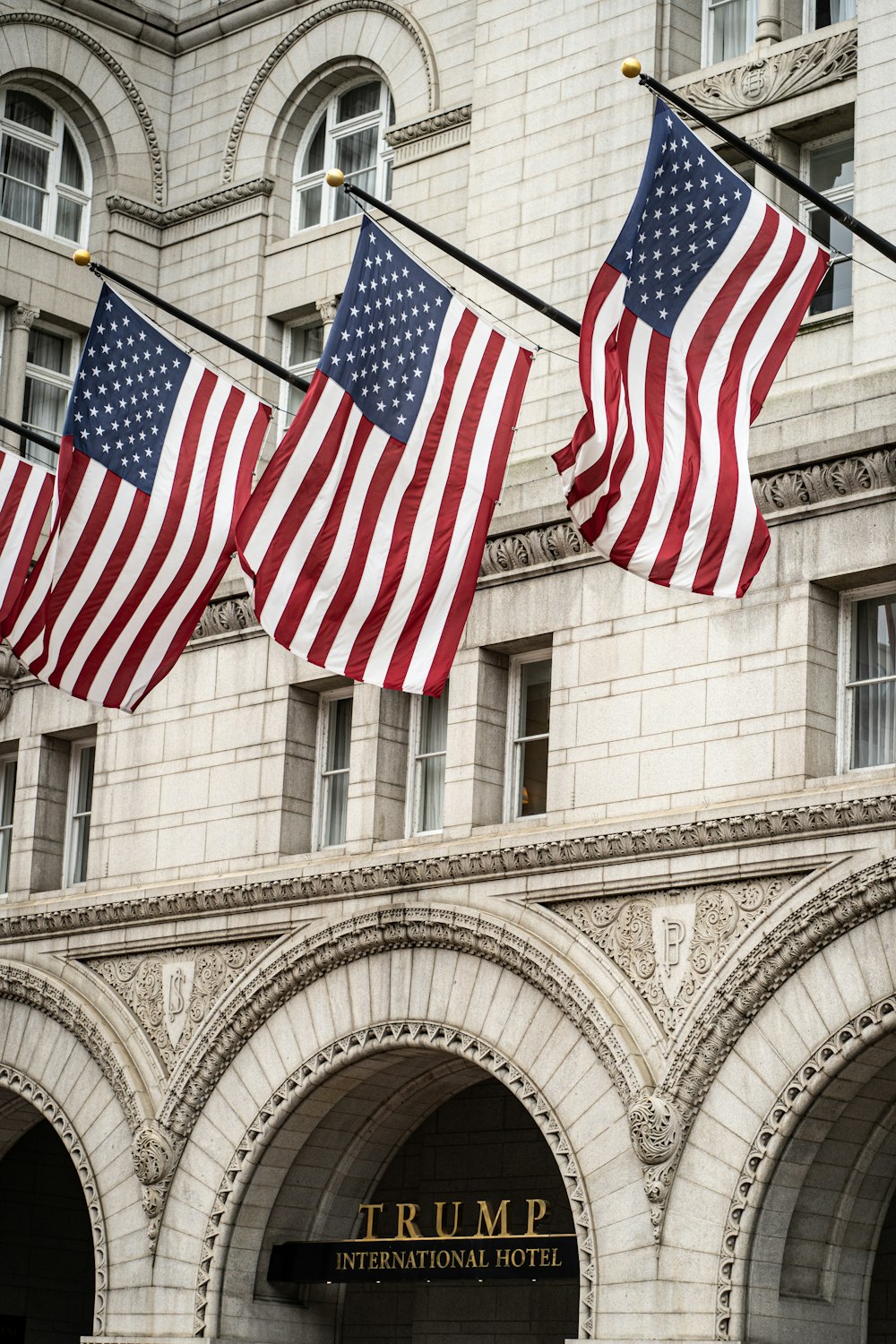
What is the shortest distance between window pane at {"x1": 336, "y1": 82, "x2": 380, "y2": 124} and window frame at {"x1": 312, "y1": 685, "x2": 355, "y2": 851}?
28.3 ft

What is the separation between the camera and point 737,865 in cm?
2300

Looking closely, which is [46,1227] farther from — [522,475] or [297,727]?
[522,475]

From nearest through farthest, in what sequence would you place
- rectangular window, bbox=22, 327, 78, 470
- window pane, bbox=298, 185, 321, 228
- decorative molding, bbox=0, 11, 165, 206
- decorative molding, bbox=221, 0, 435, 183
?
1. decorative molding, bbox=221, 0, 435, 183
2. window pane, bbox=298, 185, 321, 228
3. rectangular window, bbox=22, 327, 78, 470
4. decorative molding, bbox=0, 11, 165, 206

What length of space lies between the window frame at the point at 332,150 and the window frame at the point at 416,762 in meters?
7.30

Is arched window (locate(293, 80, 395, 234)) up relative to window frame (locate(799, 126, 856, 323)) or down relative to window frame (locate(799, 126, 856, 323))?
up

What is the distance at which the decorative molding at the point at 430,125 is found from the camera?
29.8 meters

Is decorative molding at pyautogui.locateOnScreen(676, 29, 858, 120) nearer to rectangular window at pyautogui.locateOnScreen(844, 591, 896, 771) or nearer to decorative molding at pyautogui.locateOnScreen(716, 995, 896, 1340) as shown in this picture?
rectangular window at pyautogui.locateOnScreen(844, 591, 896, 771)

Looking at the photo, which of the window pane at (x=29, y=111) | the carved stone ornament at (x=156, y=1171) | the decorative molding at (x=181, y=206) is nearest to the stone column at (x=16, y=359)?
the decorative molding at (x=181, y=206)

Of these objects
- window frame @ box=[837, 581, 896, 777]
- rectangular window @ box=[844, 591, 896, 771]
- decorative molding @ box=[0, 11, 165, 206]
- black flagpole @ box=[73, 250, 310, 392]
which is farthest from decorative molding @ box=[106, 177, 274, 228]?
rectangular window @ box=[844, 591, 896, 771]

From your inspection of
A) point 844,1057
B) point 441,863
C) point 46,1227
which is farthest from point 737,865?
point 46,1227

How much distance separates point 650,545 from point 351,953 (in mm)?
7835

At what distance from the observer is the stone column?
32.4 meters

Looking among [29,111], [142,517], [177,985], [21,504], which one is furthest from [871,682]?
[29,111]

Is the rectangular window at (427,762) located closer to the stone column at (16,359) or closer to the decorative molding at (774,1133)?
the decorative molding at (774,1133)
